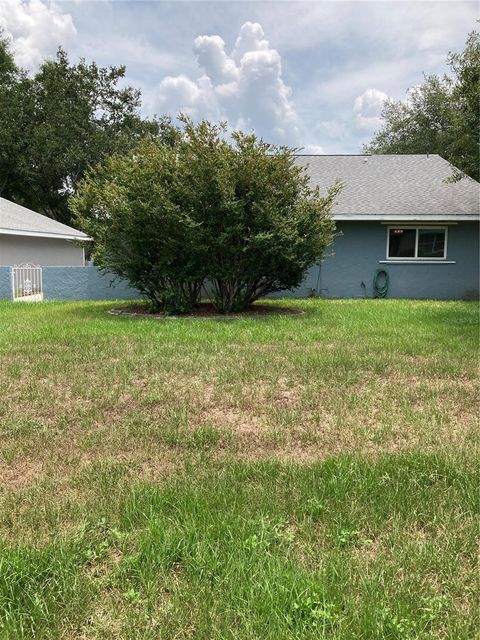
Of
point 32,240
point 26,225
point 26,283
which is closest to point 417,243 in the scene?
point 26,283

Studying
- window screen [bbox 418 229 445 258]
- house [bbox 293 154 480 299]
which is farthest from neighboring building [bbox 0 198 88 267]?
window screen [bbox 418 229 445 258]

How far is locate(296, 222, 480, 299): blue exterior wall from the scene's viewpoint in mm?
14766

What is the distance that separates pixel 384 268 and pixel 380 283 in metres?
0.46

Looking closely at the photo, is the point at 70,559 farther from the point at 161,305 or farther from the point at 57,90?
the point at 57,90

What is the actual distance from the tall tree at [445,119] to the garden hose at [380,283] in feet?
10.8

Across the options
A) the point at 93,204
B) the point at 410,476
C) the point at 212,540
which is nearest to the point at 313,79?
the point at 93,204

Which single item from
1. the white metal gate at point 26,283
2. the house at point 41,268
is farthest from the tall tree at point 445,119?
the white metal gate at point 26,283

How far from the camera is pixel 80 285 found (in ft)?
47.6

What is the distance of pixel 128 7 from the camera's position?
8.78 meters

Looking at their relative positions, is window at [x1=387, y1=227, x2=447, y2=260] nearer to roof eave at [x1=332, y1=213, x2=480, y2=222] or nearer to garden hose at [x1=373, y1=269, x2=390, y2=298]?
garden hose at [x1=373, y1=269, x2=390, y2=298]

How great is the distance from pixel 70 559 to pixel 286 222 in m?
8.12

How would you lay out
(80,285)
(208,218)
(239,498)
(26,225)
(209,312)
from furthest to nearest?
(26,225) → (80,285) → (209,312) → (208,218) → (239,498)

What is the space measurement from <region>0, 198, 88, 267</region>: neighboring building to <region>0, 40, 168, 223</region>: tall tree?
24.8ft

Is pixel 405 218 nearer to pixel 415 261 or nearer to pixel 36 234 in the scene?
pixel 415 261
